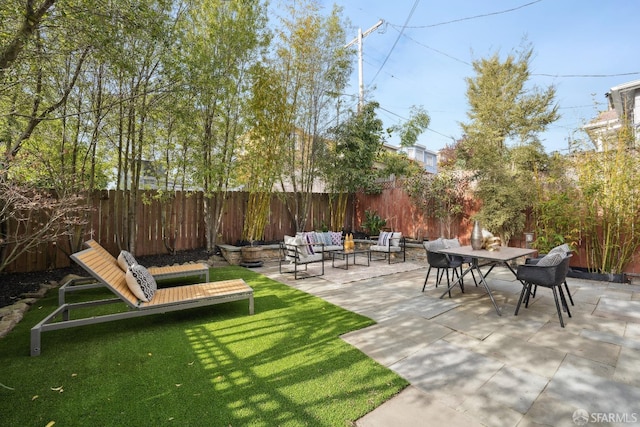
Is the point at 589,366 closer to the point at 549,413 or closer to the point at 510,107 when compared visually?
the point at 549,413

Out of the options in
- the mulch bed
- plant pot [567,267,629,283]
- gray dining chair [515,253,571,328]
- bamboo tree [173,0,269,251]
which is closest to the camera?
gray dining chair [515,253,571,328]

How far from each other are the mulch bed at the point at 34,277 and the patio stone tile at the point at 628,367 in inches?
246

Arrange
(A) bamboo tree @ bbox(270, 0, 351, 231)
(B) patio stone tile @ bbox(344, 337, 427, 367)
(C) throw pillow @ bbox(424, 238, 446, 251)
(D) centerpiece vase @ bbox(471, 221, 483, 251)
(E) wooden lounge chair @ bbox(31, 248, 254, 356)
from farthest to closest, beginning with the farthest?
(A) bamboo tree @ bbox(270, 0, 351, 231) → (C) throw pillow @ bbox(424, 238, 446, 251) → (D) centerpiece vase @ bbox(471, 221, 483, 251) → (E) wooden lounge chair @ bbox(31, 248, 254, 356) → (B) patio stone tile @ bbox(344, 337, 427, 367)

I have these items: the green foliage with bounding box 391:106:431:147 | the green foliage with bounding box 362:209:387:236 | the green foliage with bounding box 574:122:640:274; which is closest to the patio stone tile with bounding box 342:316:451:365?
the green foliage with bounding box 574:122:640:274

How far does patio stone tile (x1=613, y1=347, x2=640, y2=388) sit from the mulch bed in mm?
6248

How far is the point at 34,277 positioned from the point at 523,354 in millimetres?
6534

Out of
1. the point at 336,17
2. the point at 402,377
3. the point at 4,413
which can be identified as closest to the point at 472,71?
the point at 336,17

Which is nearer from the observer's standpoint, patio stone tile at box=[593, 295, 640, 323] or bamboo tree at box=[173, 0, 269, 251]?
patio stone tile at box=[593, 295, 640, 323]

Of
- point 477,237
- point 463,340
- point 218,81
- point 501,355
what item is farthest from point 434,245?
point 218,81

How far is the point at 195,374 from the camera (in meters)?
2.16

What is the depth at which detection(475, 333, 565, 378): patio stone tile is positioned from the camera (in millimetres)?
2232

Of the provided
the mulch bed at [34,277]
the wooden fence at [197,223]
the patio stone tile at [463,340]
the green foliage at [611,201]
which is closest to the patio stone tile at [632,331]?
the patio stone tile at [463,340]

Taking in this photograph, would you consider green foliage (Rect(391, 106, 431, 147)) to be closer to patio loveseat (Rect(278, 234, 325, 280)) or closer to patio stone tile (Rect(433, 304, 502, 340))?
patio loveseat (Rect(278, 234, 325, 280))

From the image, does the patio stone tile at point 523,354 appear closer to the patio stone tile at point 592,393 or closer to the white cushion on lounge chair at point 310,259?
→ the patio stone tile at point 592,393
